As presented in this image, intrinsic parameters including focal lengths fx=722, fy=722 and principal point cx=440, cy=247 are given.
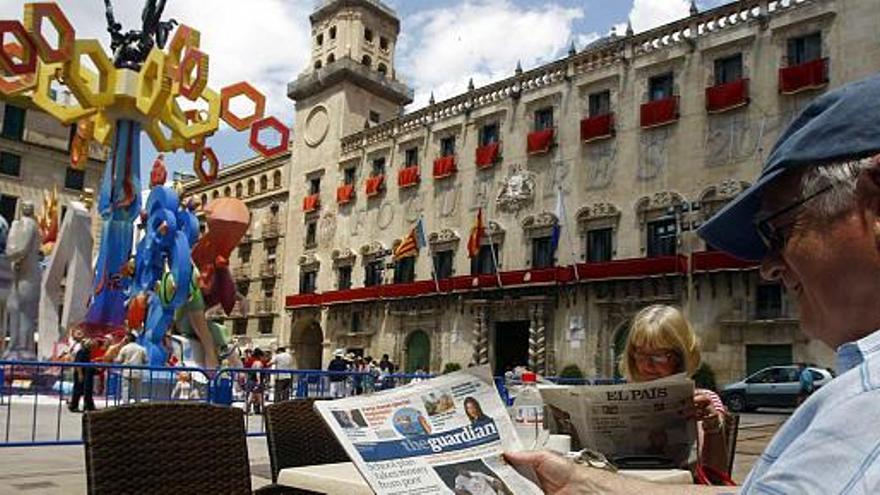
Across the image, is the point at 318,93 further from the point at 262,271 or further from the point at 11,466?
the point at 11,466

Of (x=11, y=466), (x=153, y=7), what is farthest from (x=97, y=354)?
(x=11, y=466)

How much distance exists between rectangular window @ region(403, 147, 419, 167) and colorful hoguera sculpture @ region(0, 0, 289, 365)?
1197 cm

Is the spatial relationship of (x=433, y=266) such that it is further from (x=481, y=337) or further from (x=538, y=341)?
(x=538, y=341)

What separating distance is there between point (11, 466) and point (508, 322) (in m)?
20.0

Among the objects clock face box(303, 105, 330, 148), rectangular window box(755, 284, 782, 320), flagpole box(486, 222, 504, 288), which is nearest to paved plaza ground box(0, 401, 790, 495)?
rectangular window box(755, 284, 782, 320)

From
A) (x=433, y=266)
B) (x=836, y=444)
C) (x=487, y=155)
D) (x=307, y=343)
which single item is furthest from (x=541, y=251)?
(x=836, y=444)

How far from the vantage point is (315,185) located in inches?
1377

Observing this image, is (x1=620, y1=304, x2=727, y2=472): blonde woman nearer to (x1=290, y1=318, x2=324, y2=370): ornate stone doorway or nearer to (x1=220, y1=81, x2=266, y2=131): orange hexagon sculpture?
(x1=220, y1=81, x2=266, y2=131): orange hexagon sculpture

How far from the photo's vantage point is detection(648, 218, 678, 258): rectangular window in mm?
21297

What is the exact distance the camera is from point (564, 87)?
25109 mm

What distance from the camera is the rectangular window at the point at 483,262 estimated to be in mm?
26836

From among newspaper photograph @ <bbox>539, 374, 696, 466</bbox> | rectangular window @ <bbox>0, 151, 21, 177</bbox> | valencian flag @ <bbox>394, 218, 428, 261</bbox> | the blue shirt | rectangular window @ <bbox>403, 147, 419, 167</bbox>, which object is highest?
rectangular window @ <bbox>0, 151, 21, 177</bbox>

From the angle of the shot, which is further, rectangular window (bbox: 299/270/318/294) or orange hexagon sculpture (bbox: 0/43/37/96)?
rectangular window (bbox: 299/270/318/294)

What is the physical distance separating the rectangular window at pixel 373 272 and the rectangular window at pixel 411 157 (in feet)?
14.0
